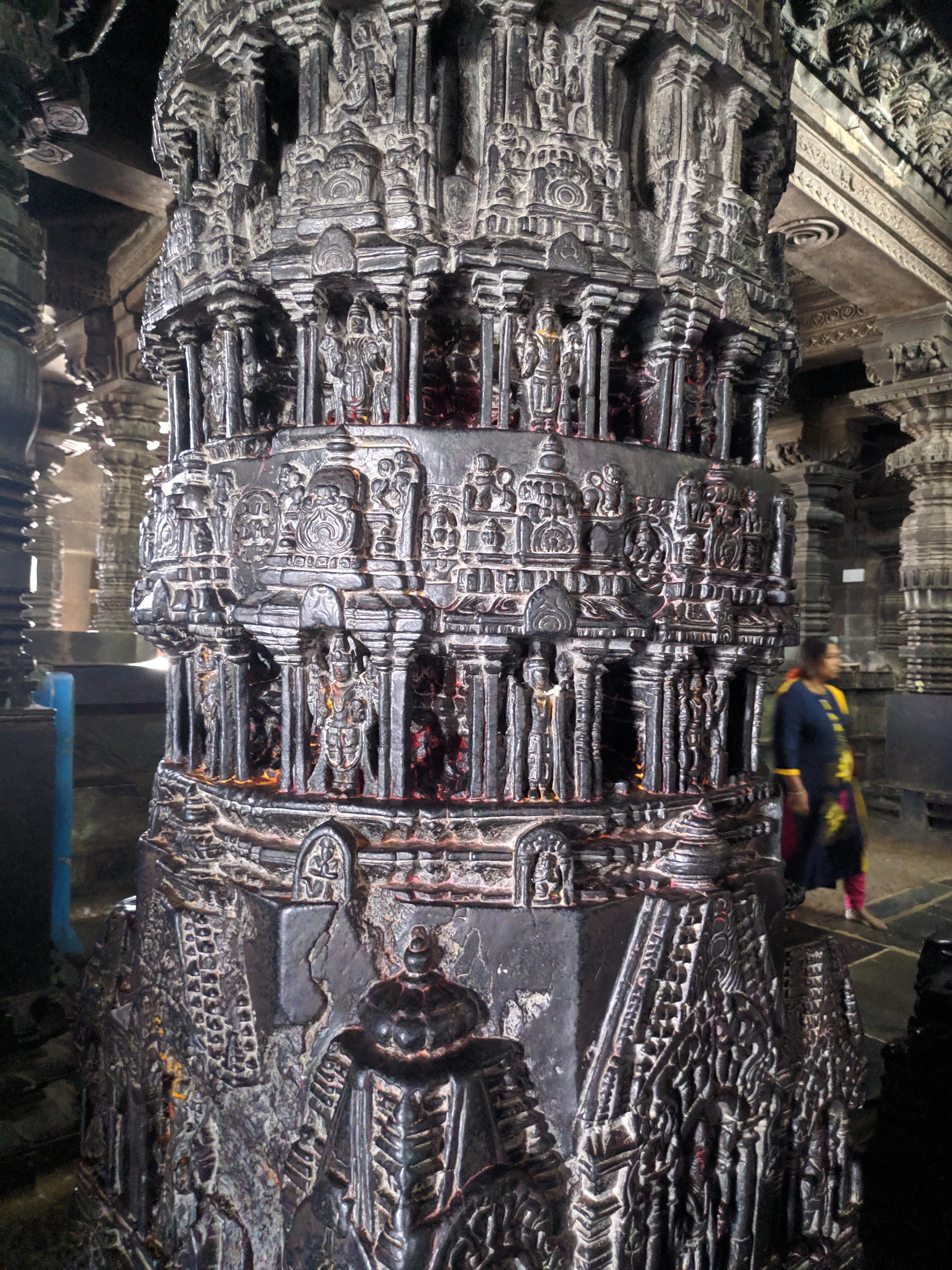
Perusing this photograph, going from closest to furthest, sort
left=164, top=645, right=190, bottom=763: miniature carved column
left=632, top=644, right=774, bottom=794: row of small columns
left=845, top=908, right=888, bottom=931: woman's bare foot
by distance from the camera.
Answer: left=632, top=644, right=774, bottom=794: row of small columns
left=164, top=645, right=190, bottom=763: miniature carved column
left=845, top=908, right=888, bottom=931: woman's bare foot

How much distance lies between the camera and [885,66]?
4.55 m

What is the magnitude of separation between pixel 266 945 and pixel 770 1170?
4.60ft

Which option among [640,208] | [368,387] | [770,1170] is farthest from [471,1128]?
[640,208]

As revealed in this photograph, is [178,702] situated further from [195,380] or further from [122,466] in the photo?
[122,466]

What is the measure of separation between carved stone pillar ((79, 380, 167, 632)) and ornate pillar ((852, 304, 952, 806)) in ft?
22.5

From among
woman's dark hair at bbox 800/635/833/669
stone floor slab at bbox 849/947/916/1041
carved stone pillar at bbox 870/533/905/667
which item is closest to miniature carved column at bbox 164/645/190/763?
woman's dark hair at bbox 800/635/833/669

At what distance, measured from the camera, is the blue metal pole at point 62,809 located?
13.5 feet

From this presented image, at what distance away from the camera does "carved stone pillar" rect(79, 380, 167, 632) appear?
25.1 feet

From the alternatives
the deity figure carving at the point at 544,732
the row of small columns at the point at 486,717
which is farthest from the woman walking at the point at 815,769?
the deity figure carving at the point at 544,732

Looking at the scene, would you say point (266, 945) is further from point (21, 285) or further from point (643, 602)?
point (21, 285)

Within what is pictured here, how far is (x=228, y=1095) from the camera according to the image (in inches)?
75.4

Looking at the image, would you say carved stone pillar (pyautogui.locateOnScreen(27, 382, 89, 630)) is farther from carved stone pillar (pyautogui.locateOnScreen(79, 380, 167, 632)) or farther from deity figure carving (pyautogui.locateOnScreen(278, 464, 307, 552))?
deity figure carving (pyautogui.locateOnScreen(278, 464, 307, 552))

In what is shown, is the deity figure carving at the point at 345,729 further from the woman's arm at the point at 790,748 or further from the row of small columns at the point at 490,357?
the woman's arm at the point at 790,748

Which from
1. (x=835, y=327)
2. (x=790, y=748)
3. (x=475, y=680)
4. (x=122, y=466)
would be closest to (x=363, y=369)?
(x=475, y=680)
